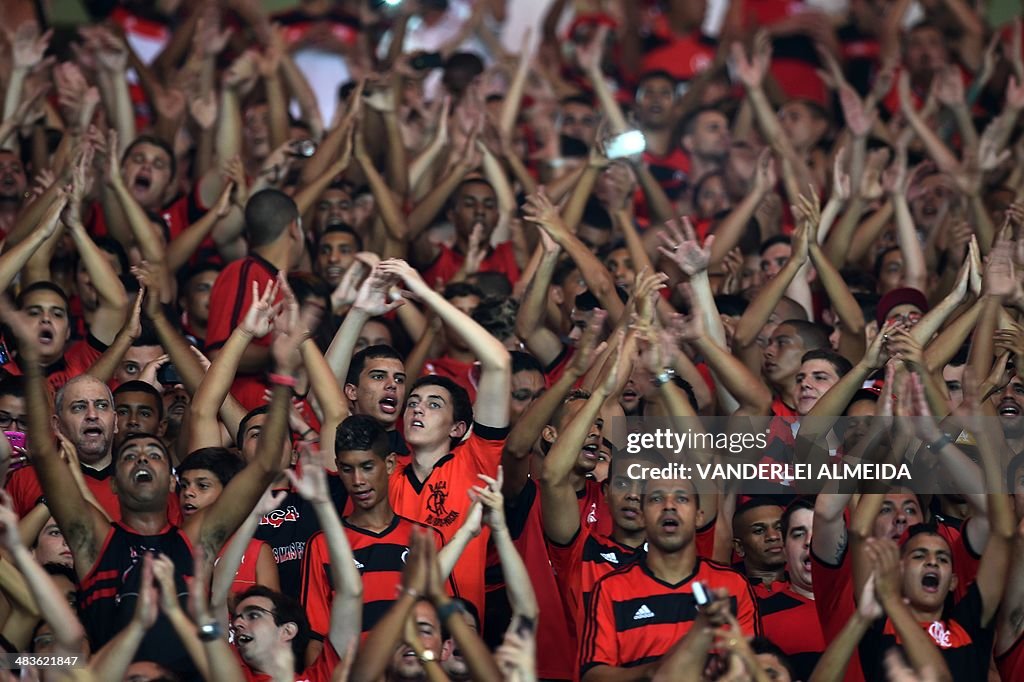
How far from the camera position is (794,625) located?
656 cm

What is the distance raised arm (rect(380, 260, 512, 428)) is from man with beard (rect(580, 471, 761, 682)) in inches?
31.1

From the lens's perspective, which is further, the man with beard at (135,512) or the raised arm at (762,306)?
the raised arm at (762,306)

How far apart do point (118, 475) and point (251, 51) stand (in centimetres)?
449

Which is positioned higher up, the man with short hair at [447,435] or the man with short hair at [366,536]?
the man with short hair at [447,435]

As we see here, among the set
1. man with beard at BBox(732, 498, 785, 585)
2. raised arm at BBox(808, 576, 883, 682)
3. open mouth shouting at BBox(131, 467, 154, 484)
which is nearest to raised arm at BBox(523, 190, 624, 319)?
man with beard at BBox(732, 498, 785, 585)

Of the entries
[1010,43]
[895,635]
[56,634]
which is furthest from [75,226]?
[1010,43]

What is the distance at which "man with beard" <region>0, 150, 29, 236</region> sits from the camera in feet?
29.4

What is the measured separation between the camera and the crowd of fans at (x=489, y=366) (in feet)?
19.9

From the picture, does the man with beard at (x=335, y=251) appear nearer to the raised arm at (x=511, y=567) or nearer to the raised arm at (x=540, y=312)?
the raised arm at (x=540, y=312)

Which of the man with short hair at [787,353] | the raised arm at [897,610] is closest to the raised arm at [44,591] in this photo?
the raised arm at [897,610]

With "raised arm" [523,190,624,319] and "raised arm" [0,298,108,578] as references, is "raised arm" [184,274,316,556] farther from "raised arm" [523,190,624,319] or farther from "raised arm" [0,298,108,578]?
"raised arm" [523,190,624,319]

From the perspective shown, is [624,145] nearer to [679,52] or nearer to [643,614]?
[643,614]

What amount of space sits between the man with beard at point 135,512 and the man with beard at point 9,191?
2981mm

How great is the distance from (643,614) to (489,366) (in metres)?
1.21
